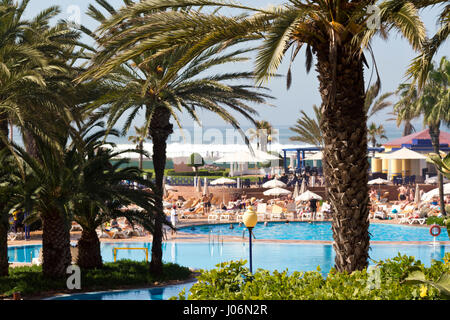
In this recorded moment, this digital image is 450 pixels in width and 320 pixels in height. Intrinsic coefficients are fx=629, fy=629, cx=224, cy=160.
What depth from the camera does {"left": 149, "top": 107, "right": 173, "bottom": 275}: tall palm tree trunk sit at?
18156mm

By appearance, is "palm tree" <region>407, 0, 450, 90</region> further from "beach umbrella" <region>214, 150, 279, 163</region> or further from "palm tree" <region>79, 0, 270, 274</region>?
"beach umbrella" <region>214, 150, 279, 163</region>

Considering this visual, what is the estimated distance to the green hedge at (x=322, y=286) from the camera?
554cm

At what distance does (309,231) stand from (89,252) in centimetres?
1534

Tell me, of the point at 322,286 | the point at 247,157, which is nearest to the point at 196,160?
the point at 247,157

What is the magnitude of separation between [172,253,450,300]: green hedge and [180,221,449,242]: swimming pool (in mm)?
22509

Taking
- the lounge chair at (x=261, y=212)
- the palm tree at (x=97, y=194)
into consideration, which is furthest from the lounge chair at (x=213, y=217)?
the palm tree at (x=97, y=194)

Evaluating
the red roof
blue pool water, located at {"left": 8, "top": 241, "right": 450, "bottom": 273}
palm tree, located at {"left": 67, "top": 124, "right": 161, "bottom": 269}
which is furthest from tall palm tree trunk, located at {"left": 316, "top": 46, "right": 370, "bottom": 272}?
the red roof

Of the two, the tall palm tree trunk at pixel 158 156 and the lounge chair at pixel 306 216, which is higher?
the tall palm tree trunk at pixel 158 156

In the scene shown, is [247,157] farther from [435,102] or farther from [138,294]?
[138,294]

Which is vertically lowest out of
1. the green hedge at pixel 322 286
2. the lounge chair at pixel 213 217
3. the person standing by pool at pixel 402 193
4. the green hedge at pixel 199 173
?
the lounge chair at pixel 213 217

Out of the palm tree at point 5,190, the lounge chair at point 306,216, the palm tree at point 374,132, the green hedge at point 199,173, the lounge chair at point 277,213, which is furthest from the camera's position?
the palm tree at point 374,132

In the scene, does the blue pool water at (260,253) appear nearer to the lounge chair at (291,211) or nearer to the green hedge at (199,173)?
the lounge chair at (291,211)

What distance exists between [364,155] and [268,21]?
90.0 inches

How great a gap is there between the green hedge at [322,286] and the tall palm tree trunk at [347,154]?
5.97 ft
